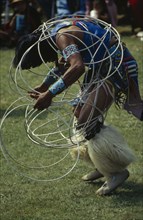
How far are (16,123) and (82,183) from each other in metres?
2.02

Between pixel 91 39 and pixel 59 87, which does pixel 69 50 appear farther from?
pixel 91 39

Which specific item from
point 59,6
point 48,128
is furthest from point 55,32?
point 59,6

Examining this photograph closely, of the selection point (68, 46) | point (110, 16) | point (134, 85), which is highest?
point (68, 46)

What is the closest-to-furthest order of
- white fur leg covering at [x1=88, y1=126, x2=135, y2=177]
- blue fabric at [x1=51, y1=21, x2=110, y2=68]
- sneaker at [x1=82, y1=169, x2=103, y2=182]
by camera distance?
1. blue fabric at [x1=51, y1=21, x2=110, y2=68]
2. white fur leg covering at [x1=88, y1=126, x2=135, y2=177]
3. sneaker at [x1=82, y1=169, x2=103, y2=182]

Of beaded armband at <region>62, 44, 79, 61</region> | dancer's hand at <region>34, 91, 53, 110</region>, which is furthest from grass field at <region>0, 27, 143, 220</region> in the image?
beaded armband at <region>62, 44, 79, 61</region>

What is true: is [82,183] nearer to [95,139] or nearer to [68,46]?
[95,139]

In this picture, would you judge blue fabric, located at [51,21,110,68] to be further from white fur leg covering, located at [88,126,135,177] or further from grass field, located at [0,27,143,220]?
grass field, located at [0,27,143,220]

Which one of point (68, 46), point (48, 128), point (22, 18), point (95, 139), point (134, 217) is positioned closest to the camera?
point (68, 46)

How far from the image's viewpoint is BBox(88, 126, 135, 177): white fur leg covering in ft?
16.5

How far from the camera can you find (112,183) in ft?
17.0

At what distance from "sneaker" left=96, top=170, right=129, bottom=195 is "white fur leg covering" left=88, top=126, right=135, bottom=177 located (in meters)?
0.04

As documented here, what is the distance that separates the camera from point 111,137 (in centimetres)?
510

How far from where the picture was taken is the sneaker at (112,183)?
516cm

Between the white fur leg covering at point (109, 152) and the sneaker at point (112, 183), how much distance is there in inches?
1.8
